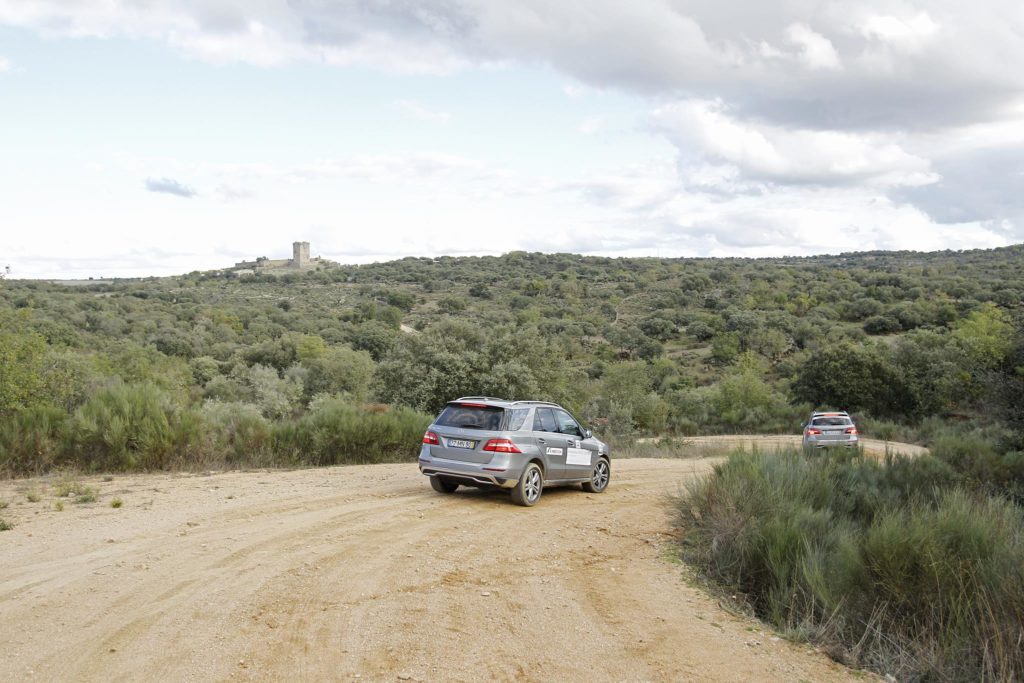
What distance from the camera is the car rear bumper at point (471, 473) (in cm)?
1196

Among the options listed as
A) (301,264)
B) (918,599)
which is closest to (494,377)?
(918,599)

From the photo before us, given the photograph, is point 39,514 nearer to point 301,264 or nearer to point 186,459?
point 186,459

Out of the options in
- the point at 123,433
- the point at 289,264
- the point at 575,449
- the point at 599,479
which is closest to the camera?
the point at 575,449

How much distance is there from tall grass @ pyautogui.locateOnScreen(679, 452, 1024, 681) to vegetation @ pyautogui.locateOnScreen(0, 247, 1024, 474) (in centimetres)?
706

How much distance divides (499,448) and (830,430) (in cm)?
1980

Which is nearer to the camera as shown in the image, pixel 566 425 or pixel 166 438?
pixel 566 425

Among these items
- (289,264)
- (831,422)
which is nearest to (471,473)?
(831,422)

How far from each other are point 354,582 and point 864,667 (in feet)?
15.2

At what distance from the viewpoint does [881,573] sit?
301 inches

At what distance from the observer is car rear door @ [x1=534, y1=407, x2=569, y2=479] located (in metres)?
12.8

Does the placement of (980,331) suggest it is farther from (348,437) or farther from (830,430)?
(348,437)

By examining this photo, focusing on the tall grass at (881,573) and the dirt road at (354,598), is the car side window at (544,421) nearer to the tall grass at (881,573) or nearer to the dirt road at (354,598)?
the dirt road at (354,598)

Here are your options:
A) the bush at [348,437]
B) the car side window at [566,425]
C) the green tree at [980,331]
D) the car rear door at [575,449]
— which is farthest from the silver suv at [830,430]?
the car side window at [566,425]

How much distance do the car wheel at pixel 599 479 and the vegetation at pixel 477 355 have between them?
639 centimetres
